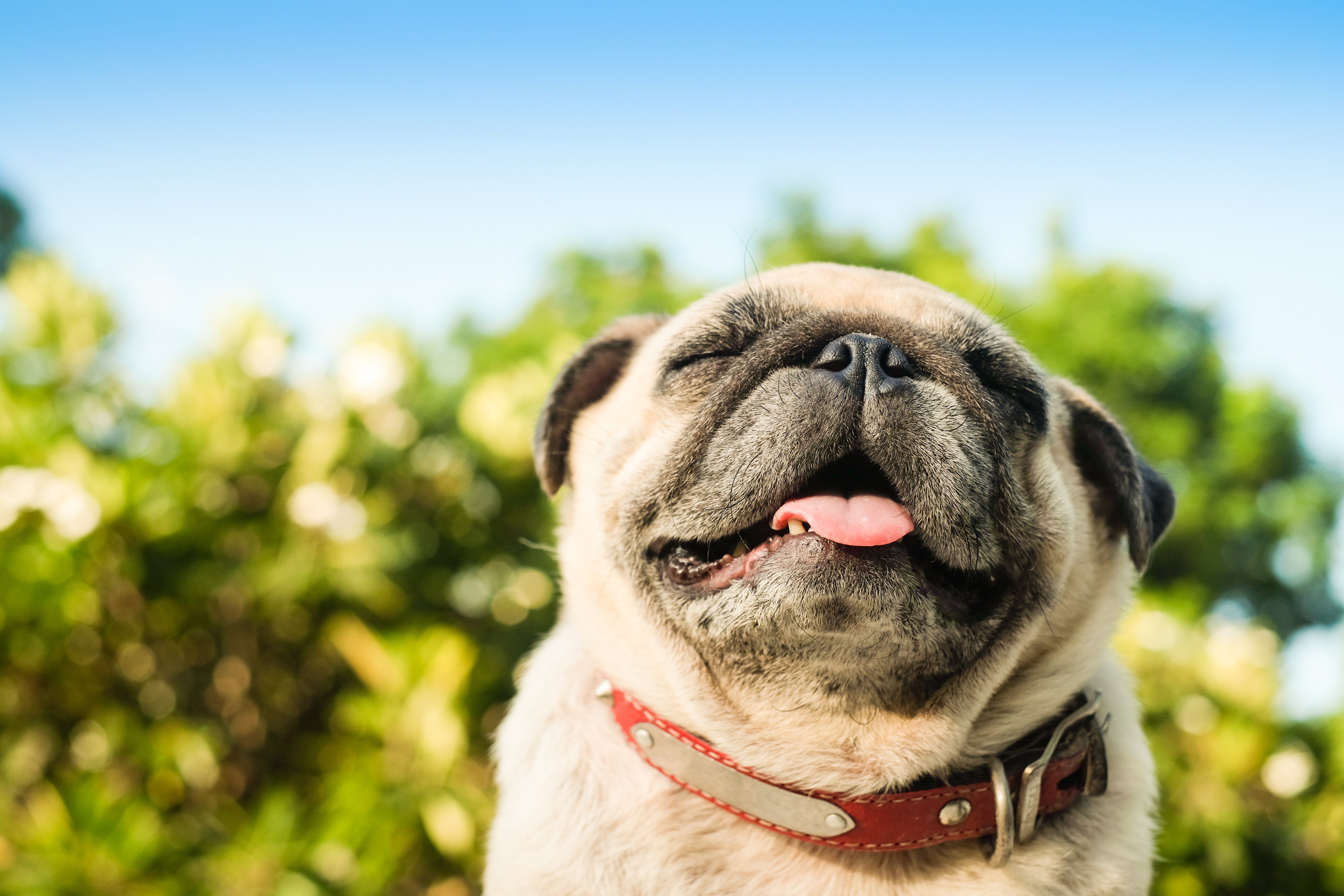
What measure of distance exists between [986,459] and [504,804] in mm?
1354

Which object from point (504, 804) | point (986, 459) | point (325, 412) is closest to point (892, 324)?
point (986, 459)

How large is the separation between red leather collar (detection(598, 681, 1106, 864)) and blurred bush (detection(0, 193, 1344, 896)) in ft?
6.08

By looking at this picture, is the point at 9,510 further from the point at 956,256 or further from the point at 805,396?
the point at 956,256

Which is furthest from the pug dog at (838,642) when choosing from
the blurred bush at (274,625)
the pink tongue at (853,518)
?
the blurred bush at (274,625)

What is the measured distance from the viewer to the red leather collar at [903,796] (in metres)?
1.60

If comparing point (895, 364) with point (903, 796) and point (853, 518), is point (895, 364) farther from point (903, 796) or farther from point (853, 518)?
point (903, 796)

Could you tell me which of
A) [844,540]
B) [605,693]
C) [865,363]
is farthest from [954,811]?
[865,363]

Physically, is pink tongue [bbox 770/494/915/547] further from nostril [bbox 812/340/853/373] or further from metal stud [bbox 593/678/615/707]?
metal stud [bbox 593/678/615/707]

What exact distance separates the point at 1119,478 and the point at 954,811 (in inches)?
36.4

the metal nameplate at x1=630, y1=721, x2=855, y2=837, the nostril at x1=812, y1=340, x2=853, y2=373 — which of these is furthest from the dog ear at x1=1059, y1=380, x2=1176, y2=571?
the metal nameplate at x1=630, y1=721, x2=855, y2=837

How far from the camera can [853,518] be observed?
62.6 inches

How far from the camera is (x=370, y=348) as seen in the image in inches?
183

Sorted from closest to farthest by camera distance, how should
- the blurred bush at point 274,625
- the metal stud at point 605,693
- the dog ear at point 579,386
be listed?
the metal stud at point 605,693, the dog ear at point 579,386, the blurred bush at point 274,625

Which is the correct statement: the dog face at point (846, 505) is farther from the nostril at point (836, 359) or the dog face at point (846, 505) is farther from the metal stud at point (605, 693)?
the metal stud at point (605, 693)
